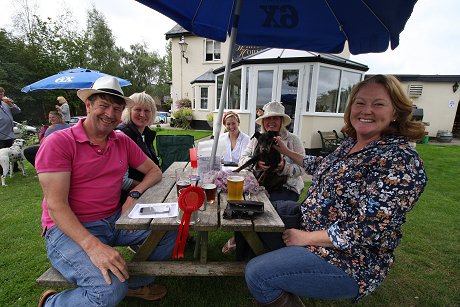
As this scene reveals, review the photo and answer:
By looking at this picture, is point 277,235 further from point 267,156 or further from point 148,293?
point 148,293

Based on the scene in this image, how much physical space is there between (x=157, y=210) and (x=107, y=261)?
0.40 m

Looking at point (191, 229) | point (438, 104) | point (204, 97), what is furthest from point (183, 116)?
point (438, 104)

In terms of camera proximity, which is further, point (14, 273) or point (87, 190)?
point (14, 273)

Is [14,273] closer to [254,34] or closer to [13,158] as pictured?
[254,34]

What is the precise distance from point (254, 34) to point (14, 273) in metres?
3.40

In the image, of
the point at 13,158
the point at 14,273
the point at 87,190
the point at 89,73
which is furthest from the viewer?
the point at 89,73

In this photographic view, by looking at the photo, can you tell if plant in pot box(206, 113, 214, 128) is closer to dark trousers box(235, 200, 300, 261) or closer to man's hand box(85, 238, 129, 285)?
dark trousers box(235, 200, 300, 261)

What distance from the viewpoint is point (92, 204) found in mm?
1729

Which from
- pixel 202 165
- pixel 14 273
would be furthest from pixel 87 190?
pixel 14 273

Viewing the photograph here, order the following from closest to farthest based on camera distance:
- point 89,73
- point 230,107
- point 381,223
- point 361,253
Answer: point 381,223 → point 361,253 → point 89,73 → point 230,107

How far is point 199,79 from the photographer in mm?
15156

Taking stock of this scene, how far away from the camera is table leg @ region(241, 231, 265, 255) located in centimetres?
164

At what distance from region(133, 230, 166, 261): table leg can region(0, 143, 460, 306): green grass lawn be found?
24.7 inches

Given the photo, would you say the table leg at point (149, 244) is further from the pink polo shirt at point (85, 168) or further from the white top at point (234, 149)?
the white top at point (234, 149)
